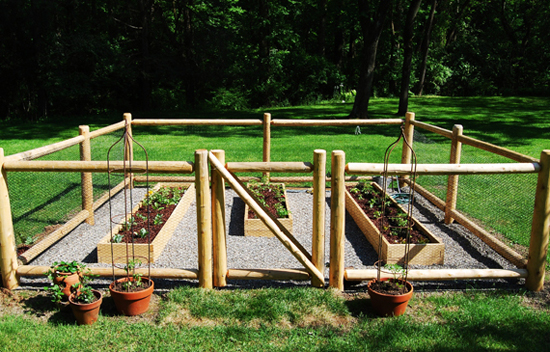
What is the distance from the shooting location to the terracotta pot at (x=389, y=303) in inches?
176

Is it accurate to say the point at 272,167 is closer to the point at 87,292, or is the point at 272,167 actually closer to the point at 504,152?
the point at 87,292

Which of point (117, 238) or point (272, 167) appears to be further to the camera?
point (117, 238)

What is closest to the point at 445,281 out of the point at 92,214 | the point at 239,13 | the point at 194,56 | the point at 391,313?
the point at 391,313

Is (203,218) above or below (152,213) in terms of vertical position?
above

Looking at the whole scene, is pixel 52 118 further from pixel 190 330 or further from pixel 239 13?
pixel 190 330

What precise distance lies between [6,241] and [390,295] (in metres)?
3.93

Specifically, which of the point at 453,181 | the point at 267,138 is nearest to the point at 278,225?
the point at 453,181

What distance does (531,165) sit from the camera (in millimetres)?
4941

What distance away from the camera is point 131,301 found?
450 cm

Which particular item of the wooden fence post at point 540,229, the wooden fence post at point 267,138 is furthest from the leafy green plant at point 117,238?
the wooden fence post at point 540,229

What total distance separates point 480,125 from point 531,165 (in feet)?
41.6

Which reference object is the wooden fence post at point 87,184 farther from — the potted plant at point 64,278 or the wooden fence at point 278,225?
the potted plant at point 64,278

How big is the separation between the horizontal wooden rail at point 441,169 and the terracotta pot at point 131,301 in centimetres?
233

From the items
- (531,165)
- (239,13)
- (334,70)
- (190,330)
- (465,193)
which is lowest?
(190,330)
